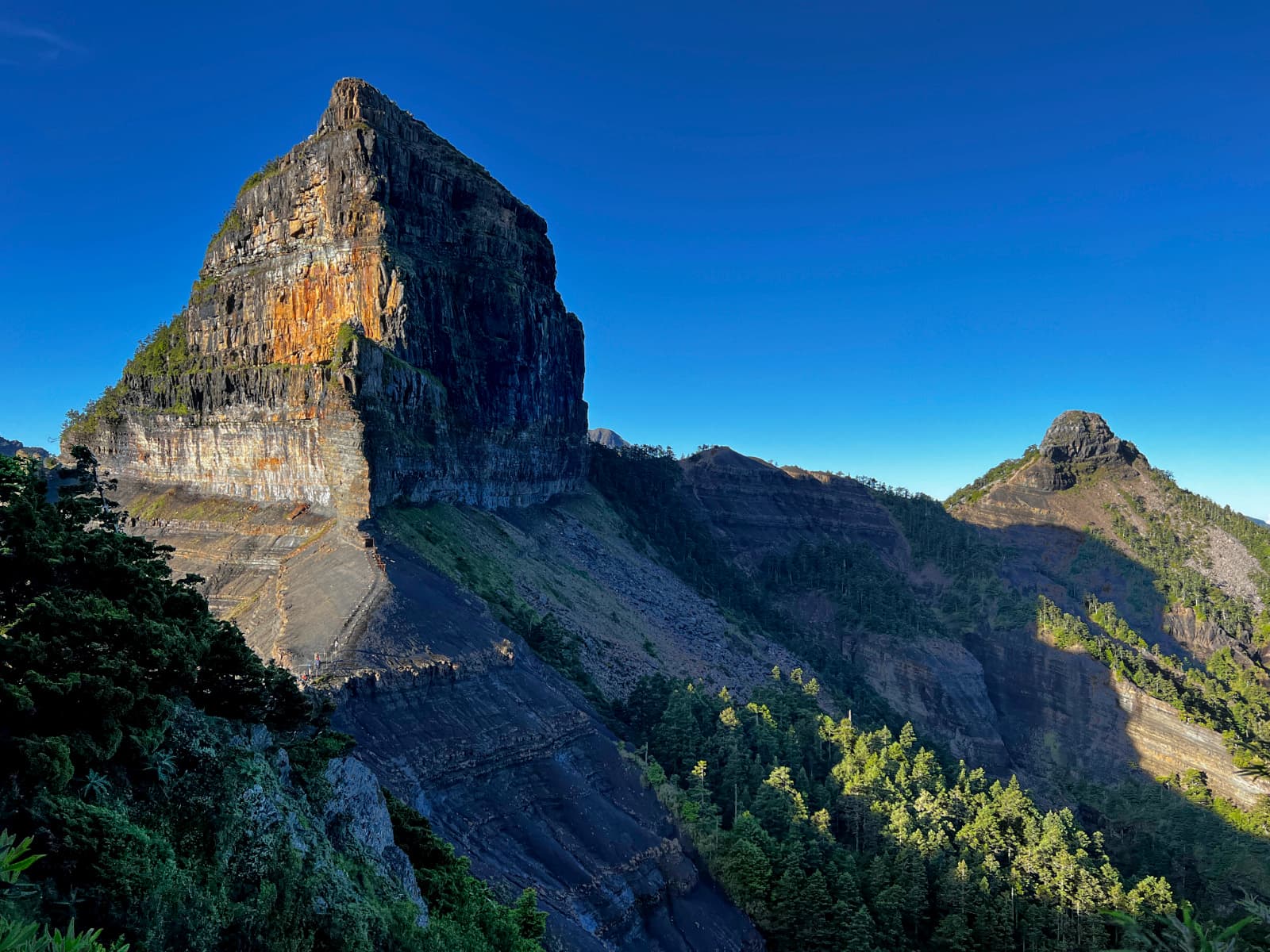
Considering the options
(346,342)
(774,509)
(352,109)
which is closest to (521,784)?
(346,342)

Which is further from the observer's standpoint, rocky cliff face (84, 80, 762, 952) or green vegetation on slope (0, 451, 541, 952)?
rocky cliff face (84, 80, 762, 952)

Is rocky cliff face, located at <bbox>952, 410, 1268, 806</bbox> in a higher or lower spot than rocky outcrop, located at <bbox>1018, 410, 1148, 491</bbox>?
lower

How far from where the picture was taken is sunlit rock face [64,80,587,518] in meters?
55.9

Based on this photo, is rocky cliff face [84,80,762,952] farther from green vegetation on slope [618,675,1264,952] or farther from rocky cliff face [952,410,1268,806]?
rocky cliff face [952,410,1268,806]

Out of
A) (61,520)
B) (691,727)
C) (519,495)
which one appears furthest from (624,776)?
(519,495)

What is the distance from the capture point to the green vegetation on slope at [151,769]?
1201cm

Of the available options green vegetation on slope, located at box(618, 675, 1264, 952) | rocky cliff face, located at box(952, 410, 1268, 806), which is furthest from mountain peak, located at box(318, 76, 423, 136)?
rocky cliff face, located at box(952, 410, 1268, 806)

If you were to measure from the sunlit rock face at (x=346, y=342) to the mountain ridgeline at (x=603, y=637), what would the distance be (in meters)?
0.41

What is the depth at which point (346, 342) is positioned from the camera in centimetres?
5616

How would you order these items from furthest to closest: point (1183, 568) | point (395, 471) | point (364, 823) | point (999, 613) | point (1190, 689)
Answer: point (1183, 568) → point (999, 613) → point (1190, 689) → point (395, 471) → point (364, 823)

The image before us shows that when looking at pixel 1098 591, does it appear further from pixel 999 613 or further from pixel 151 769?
pixel 151 769

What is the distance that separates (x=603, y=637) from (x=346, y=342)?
32.9 metres

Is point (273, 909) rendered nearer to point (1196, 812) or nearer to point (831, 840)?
point (831, 840)

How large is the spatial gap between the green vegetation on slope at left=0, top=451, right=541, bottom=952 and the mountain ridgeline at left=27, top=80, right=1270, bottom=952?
0.38 metres
